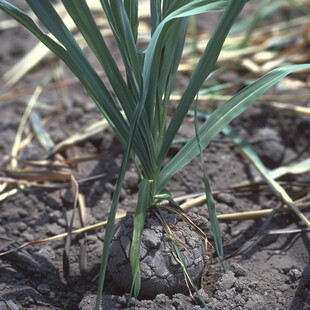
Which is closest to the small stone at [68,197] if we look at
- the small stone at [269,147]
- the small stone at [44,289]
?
the small stone at [44,289]

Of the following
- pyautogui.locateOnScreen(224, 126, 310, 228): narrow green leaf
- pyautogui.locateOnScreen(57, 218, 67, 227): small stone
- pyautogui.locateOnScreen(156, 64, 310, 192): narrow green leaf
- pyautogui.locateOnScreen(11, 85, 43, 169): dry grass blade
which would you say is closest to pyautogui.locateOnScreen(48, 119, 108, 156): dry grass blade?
pyautogui.locateOnScreen(11, 85, 43, 169): dry grass blade

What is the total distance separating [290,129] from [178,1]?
38.2 inches

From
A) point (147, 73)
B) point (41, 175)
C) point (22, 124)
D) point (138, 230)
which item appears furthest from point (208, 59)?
point (22, 124)

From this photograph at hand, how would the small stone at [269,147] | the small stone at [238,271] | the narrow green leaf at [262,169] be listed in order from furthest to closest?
1. the small stone at [269,147]
2. the narrow green leaf at [262,169]
3. the small stone at [238,271]

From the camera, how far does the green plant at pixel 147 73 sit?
1.08 metres

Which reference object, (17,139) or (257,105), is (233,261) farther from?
(17,139)

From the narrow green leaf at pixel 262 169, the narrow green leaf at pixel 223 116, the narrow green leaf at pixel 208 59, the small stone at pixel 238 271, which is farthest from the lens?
the narrow green leaf at pixel 262 169

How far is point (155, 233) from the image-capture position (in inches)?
48.5

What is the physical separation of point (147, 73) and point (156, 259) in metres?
0.44

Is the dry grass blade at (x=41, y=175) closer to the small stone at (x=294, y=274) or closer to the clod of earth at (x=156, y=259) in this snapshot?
the clod of earth at (x=156, y=259)

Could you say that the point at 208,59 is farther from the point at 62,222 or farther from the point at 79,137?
the point at 79,137

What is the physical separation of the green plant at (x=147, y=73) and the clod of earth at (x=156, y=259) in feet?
0.15

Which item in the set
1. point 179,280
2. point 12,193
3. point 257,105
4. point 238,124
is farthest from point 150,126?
point 257,105

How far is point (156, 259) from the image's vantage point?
3.97 feet
